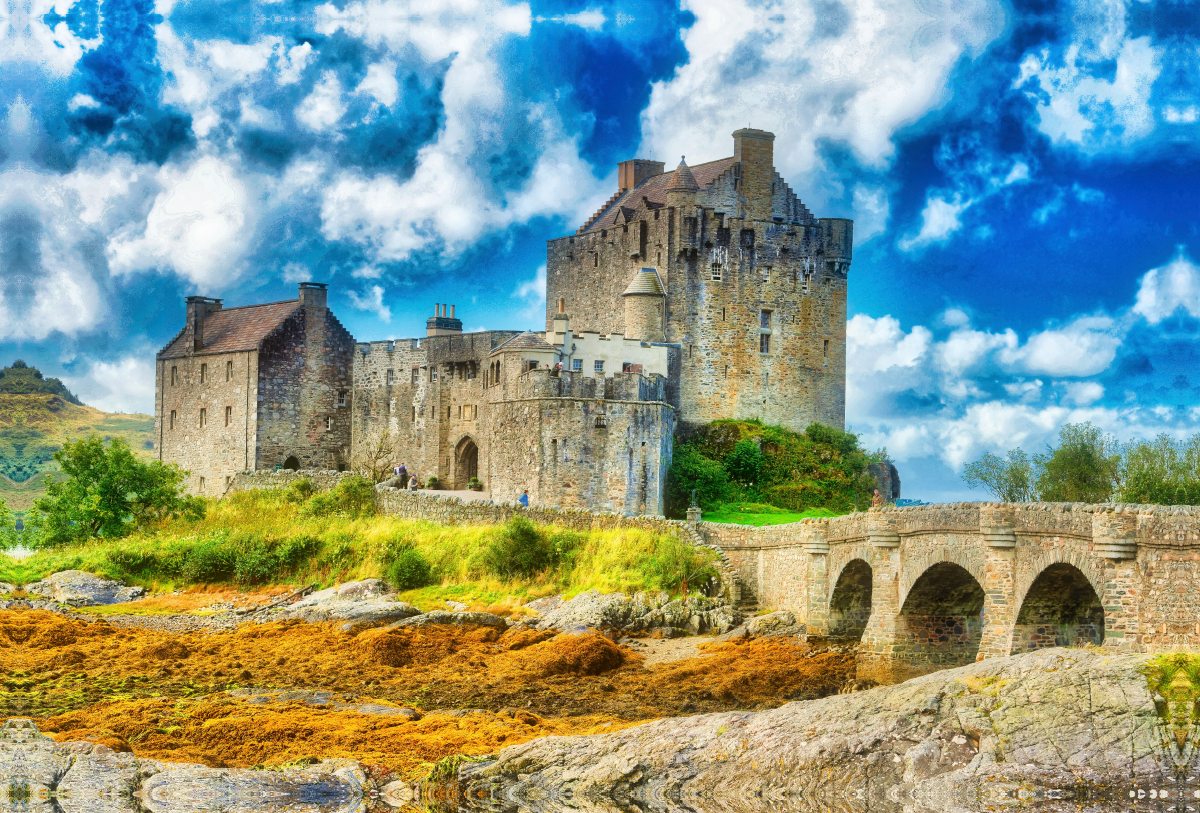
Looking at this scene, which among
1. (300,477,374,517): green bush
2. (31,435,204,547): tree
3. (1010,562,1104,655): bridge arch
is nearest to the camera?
(1010,562,1104,655): bridge arch

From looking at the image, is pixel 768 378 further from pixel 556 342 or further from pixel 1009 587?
pixel 1009 587

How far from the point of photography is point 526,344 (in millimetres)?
49688

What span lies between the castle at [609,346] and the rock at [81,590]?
1544 centimetres

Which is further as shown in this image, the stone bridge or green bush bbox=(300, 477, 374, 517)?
green bush bbox=(300, 477, 374, 517)

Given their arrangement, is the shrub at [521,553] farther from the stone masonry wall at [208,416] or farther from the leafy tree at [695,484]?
the stone masonry wall at [208,416]

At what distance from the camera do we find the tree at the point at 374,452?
59688mm

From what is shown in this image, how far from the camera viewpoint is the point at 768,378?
58656 mm

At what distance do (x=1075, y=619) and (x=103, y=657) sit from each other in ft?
69.9

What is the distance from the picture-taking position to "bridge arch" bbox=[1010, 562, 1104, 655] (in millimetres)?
23141

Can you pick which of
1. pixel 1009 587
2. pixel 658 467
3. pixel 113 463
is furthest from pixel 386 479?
pixel 1009 587

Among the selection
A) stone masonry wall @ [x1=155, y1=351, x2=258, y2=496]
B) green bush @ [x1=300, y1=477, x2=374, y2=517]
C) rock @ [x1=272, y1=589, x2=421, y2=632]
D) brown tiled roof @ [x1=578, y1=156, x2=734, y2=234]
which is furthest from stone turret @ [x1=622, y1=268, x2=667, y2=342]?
rock @ [x1=272, y1=589, x2=421, y2=632]

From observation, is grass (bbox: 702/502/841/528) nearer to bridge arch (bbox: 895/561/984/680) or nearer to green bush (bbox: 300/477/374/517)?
green bush (bbox: 300/477/374/517)

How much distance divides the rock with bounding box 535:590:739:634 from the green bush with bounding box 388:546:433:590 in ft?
22.9

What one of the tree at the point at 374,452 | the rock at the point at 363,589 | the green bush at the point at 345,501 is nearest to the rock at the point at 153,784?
the rock at the point at 363,589
